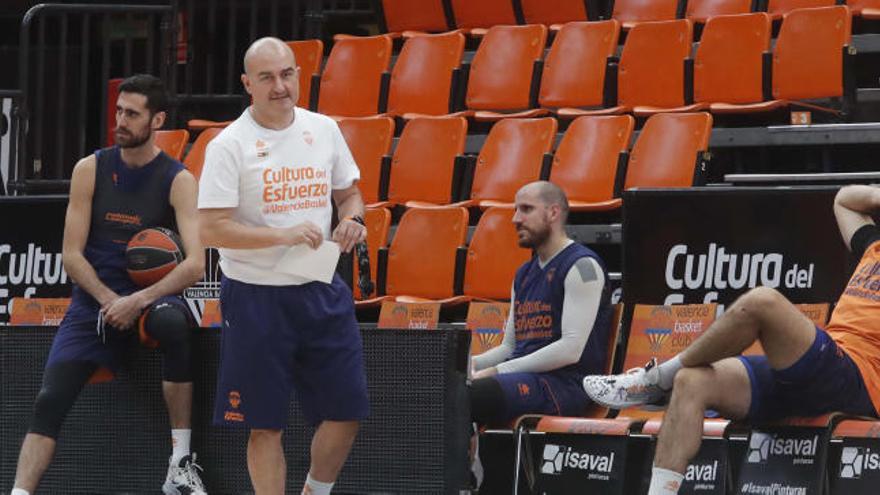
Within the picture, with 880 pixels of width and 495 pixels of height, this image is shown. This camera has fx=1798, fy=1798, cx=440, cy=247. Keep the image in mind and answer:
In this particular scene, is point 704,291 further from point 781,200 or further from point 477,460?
point 477,460

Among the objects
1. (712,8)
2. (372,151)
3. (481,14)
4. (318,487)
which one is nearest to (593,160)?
(372,151)

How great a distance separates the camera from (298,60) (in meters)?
12.5

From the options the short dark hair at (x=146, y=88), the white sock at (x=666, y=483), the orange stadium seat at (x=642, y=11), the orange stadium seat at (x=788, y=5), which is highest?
the orange stadium seat at (x=788, y=5)

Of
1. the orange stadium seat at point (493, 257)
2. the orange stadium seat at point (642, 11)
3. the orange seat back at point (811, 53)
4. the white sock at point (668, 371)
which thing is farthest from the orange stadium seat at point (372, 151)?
the white sock at point (668, 371)

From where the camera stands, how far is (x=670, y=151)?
9.88 m

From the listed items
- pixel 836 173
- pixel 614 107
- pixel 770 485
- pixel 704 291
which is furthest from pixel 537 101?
pixel 770 485

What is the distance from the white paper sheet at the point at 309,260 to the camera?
6.56 m

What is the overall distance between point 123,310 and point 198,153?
4.30 m

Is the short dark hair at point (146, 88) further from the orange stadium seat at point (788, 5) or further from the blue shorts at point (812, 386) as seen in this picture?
the orange stadium seat at point (788, 5)

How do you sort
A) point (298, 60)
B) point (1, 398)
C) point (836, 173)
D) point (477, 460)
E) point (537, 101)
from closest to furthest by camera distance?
point (477, 460) < point (1, 398) < point (836, 173) < point (537, 101) < point (298, 60)

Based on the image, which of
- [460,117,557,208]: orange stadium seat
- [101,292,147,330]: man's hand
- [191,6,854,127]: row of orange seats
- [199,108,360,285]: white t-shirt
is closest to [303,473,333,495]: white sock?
[199,108,360,285]: white t-shirt

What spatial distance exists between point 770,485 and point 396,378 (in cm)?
170

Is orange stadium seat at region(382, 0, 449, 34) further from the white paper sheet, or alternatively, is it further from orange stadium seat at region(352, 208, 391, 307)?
the white paper sheet

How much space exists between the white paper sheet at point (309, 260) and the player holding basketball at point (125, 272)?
3.67 feet
